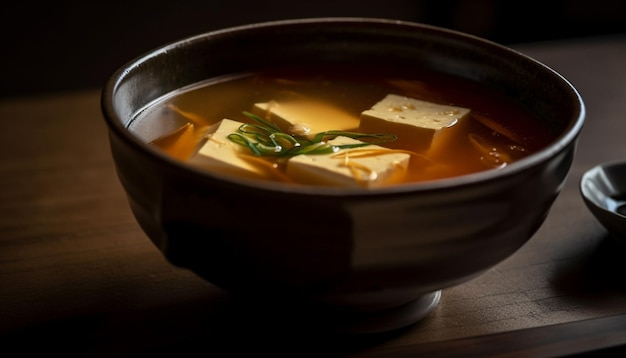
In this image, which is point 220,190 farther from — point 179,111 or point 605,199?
point 605,199

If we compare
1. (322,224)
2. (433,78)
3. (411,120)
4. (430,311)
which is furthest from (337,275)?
(433,78)

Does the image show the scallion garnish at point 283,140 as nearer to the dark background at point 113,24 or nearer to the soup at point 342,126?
the soup at point 342,126

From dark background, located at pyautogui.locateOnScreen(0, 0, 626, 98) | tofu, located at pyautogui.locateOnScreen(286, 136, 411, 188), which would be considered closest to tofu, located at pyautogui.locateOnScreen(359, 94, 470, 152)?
tofu, located at pyautogui.locateOnScreen(286, 136, 411, 188)

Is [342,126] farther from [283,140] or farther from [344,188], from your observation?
[344,188]

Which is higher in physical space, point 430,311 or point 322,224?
point 322,224

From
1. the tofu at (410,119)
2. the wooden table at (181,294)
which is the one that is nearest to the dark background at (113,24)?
the wooden table at (181,294)

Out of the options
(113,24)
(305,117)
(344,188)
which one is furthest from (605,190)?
(113,24)

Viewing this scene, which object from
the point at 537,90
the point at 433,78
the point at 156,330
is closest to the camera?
the point at 156,330
